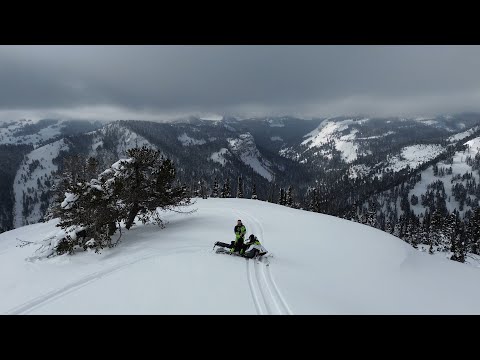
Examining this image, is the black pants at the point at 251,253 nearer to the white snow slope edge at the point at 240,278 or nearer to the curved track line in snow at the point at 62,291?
the white snow slope edge at the point at 240,278

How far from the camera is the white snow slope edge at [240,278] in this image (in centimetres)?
1034

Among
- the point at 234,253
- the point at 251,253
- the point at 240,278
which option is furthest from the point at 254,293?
the point at 234,253

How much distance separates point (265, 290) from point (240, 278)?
1579 mm

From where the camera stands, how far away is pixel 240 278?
1269 centimetres

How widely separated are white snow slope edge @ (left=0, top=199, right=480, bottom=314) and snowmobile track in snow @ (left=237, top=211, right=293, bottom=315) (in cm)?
4

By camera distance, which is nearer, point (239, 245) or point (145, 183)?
point (239, 245)

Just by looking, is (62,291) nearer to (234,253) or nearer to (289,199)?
(234,253)

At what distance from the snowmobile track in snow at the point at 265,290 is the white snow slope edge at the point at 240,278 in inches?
1.5

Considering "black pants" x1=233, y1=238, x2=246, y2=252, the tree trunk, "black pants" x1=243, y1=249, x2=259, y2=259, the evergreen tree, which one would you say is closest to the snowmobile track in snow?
"black pants" x1=243, y1=249, x2=259, y2=259

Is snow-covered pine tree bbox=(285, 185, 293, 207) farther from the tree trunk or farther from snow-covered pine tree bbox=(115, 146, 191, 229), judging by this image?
the tree trunk

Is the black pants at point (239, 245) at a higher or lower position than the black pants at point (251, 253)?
higher

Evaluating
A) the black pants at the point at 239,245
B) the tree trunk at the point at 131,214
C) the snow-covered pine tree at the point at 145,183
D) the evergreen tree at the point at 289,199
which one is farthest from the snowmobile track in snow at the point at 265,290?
the evergreen tree at the point at 289,199
